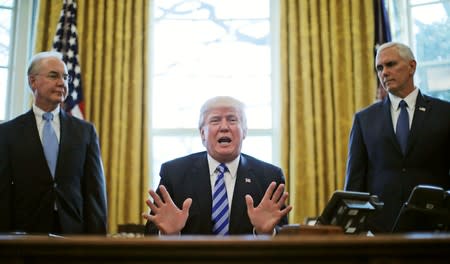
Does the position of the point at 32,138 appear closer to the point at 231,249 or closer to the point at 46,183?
the point at 46,183

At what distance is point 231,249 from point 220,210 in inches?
63.3

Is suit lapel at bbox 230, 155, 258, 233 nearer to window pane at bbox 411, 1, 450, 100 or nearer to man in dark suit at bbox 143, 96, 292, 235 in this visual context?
man in dark suit at bbox 143, 96, 292, 235

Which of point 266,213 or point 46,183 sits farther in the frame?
point 46,183

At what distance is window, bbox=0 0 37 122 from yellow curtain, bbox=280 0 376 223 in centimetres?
239

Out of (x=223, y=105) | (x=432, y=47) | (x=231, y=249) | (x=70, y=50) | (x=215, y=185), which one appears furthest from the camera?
(x=432, y=47)

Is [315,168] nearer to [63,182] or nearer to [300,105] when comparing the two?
[300,105]

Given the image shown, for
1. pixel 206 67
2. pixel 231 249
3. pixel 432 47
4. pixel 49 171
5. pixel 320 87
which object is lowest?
pixel 231 249

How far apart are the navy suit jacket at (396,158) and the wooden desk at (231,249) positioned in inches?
74.8

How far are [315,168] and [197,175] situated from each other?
2123mm

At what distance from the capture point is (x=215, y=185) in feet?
10.6

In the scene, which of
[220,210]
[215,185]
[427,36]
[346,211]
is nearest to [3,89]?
[215,185]

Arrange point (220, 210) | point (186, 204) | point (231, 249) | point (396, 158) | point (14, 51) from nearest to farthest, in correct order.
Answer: point (231, 249)
point (186, 204)
point (220, 210)
point (396, 158)
point (14, 51)

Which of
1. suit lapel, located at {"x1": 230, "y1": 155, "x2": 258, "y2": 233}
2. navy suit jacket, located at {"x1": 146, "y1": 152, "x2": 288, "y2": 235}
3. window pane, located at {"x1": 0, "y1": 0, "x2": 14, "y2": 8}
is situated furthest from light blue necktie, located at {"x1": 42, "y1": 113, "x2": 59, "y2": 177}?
window pane, located at {"x1": 0, "y1": 0, "x2": 14, "y2": 8}

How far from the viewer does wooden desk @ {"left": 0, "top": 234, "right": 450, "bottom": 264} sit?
1.51 m
